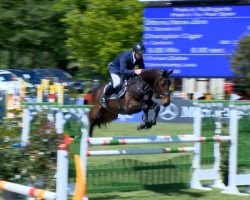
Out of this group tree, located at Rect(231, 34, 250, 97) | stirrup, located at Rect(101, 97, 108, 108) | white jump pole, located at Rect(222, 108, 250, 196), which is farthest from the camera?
tree, located at Rect(231, 34, 250, 97)

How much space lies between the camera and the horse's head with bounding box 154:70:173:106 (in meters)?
10.3

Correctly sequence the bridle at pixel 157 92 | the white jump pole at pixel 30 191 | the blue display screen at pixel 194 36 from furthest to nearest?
the blue display screen at pixel 194 36, the bridle at pixel 157 92, the white jump pole at pixel 30 191

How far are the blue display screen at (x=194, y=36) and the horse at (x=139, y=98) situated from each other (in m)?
10.8

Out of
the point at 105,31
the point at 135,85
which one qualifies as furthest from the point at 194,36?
the point at 135,85

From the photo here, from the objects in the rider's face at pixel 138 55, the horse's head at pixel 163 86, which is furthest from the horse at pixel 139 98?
the rider's face at pixel 138 55

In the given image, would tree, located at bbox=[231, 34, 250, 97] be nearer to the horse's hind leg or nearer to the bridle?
the horse's hind leg

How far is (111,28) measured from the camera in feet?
90.0

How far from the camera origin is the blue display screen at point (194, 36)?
73.2ft

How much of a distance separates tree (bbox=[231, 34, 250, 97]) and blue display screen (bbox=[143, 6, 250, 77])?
270 cm

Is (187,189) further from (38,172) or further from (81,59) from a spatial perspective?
(81,59)

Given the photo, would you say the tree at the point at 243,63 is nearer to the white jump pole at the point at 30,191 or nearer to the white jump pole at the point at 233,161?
the white jump pole at the point at 233,161

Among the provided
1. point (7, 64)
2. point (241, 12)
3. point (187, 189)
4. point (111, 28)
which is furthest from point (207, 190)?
point (7, 64)

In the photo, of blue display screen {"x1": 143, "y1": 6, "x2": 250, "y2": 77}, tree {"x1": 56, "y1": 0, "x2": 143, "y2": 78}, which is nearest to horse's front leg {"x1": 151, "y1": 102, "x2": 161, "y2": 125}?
blue display screen {"x1": 143, "y1": 6, "x2": 250, "y2": 77}

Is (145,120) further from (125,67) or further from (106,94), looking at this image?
(106,94)
